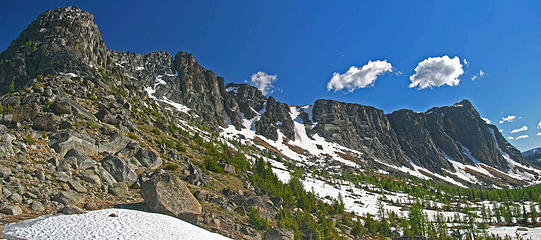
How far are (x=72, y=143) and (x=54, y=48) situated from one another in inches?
2913

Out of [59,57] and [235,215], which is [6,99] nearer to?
[235,215]

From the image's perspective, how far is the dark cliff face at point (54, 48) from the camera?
66.4 metres

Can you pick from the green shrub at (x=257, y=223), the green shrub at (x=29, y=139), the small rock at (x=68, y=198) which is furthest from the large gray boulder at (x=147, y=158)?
the small rock at (x=68, y=198)

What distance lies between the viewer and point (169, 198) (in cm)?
1894

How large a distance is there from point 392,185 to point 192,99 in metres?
153

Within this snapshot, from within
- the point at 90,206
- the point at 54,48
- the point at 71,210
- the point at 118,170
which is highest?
the point at 54,48

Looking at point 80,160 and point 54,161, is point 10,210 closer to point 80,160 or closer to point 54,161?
point 54,161

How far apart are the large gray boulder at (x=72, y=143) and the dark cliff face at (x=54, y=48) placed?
161 feet

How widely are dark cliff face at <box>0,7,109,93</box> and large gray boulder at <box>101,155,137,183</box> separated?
174 feet

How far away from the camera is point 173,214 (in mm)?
18531

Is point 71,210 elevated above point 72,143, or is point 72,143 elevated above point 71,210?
point 72,143

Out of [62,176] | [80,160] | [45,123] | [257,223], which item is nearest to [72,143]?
[80,160]

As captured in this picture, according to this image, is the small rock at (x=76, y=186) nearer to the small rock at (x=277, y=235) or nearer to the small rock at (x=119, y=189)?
the small rock at (x=119, y=189)

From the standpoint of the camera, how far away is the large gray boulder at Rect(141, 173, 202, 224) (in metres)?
18.4
